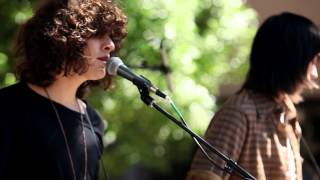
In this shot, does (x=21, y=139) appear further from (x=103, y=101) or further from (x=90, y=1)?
(x=103, y=101)

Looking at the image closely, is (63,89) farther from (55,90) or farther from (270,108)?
(270,108)

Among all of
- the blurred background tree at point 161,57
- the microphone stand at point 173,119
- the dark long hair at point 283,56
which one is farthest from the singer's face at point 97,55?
the blurred background tree at point 161,57

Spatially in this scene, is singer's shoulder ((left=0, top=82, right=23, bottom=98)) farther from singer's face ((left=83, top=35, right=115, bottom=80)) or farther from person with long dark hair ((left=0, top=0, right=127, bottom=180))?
singer's face ((left=83, top=35, right=115, bottom=80))

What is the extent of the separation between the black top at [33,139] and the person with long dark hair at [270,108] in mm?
548

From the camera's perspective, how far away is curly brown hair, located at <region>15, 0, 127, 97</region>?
250cm

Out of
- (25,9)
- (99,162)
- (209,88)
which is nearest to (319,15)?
(209,88)

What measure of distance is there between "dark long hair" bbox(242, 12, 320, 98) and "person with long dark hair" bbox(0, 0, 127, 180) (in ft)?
1.99

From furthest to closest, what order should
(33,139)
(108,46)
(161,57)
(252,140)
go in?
(161,57), (252,140), (108,46), (33,139)

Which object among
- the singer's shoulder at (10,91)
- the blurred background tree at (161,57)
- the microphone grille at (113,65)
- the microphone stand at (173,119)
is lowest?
the blurred background tree at (161,57)

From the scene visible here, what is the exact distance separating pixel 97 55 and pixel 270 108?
77 centimetres

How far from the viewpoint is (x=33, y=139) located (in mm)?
2412

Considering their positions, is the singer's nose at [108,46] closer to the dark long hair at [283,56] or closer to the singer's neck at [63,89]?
the singer's neck at [63,89]

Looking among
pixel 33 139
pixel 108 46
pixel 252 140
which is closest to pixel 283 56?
pixel 252 140

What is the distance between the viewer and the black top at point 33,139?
7.84 feet
